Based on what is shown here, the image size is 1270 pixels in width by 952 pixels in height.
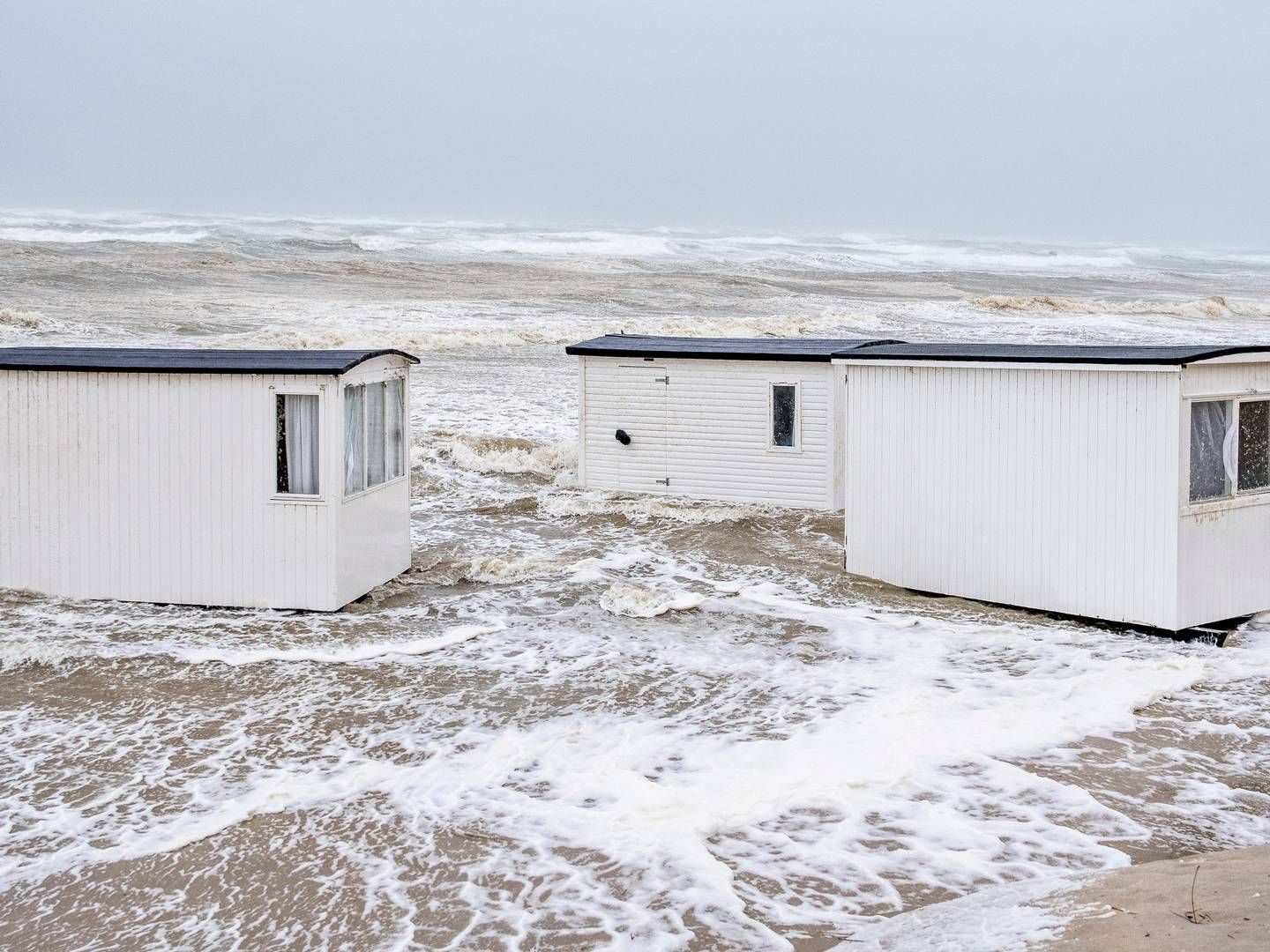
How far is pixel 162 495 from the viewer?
41.8ft

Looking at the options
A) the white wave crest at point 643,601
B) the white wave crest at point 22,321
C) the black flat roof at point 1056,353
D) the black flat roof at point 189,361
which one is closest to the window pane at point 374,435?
the black flat roof at point 189,361

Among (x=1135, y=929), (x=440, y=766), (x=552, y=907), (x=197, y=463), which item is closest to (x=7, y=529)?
(x=197, y=463)

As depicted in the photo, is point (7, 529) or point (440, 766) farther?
point (7, 529)

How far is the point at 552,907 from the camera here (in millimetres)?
7137

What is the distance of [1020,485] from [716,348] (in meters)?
6.35

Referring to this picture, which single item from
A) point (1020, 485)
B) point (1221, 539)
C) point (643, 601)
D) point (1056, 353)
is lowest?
point (643, 601)

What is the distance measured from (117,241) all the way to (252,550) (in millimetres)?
70430

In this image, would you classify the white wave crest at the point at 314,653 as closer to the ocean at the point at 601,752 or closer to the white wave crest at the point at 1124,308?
the ocean at the point at 601,752

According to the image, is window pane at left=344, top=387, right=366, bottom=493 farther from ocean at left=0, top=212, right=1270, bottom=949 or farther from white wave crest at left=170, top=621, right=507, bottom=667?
white wave crest at left=170, top=621, right=507, bottom=667

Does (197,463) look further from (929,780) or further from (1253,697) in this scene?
(1253,697)

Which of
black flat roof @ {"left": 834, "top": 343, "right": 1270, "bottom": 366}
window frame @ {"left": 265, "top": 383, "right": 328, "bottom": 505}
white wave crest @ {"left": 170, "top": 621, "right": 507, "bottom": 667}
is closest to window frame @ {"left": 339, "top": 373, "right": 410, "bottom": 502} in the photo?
window frame @ {"left": 265, "top": 383, "right": 328, "bottom": 505}

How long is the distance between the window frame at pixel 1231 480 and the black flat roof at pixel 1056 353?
39 cm

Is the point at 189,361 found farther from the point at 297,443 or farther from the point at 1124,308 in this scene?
the point at 1124,308

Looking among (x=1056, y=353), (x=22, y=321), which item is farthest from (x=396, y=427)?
(x=22, y=321)
